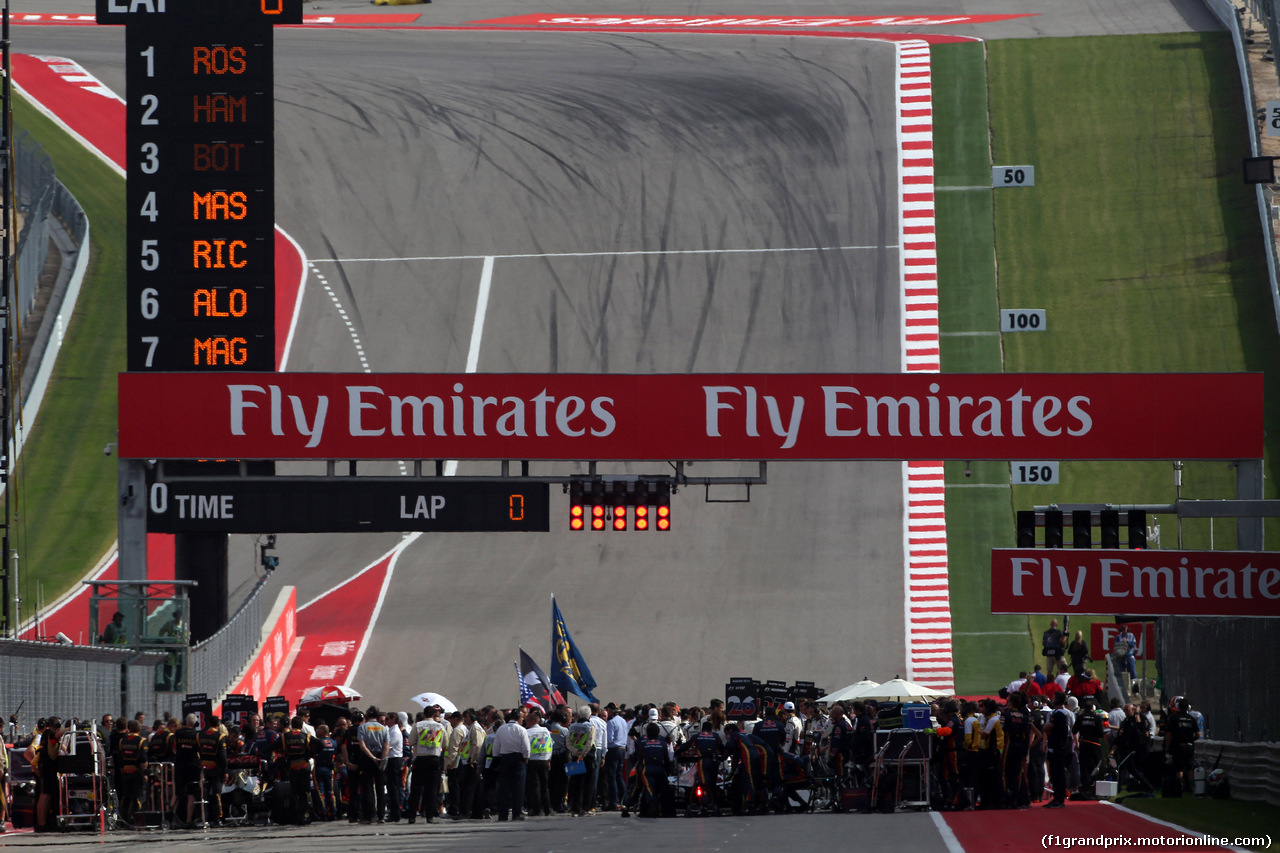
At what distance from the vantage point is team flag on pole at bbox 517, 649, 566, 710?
27203 mm

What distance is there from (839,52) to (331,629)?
2917 cm

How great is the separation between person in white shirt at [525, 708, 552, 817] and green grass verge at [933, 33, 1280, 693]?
1187 centimetres

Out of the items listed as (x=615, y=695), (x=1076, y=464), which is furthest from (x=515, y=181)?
(x=615, y=695)

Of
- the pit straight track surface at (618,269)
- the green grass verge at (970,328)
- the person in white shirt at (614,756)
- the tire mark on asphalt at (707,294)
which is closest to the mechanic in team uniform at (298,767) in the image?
the person in white shirt at (614,756)

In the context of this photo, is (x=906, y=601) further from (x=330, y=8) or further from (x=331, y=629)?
(x=330, y=8)

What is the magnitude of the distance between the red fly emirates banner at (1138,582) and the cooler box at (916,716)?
11.5 ft

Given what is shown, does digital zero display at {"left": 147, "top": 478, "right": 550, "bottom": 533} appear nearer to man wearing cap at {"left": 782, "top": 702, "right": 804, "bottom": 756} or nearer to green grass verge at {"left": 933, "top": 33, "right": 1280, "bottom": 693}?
man wearing cap at {"left": 782, "top": 702, "right": 804, "bottom": 756}

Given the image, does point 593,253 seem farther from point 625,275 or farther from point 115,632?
point 115,632

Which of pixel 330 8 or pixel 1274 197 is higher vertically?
pixel 330 8

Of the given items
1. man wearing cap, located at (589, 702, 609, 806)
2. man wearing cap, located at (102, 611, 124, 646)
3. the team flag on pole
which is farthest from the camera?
the team flag on pole

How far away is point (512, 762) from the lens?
69.3ft

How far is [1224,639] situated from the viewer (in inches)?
866

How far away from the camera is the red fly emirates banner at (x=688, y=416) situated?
1063 inches

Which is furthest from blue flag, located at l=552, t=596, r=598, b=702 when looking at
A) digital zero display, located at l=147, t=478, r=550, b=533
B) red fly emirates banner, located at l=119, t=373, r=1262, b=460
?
red fly emirates banner, located at l=119, t=373, r=1262, b=460
